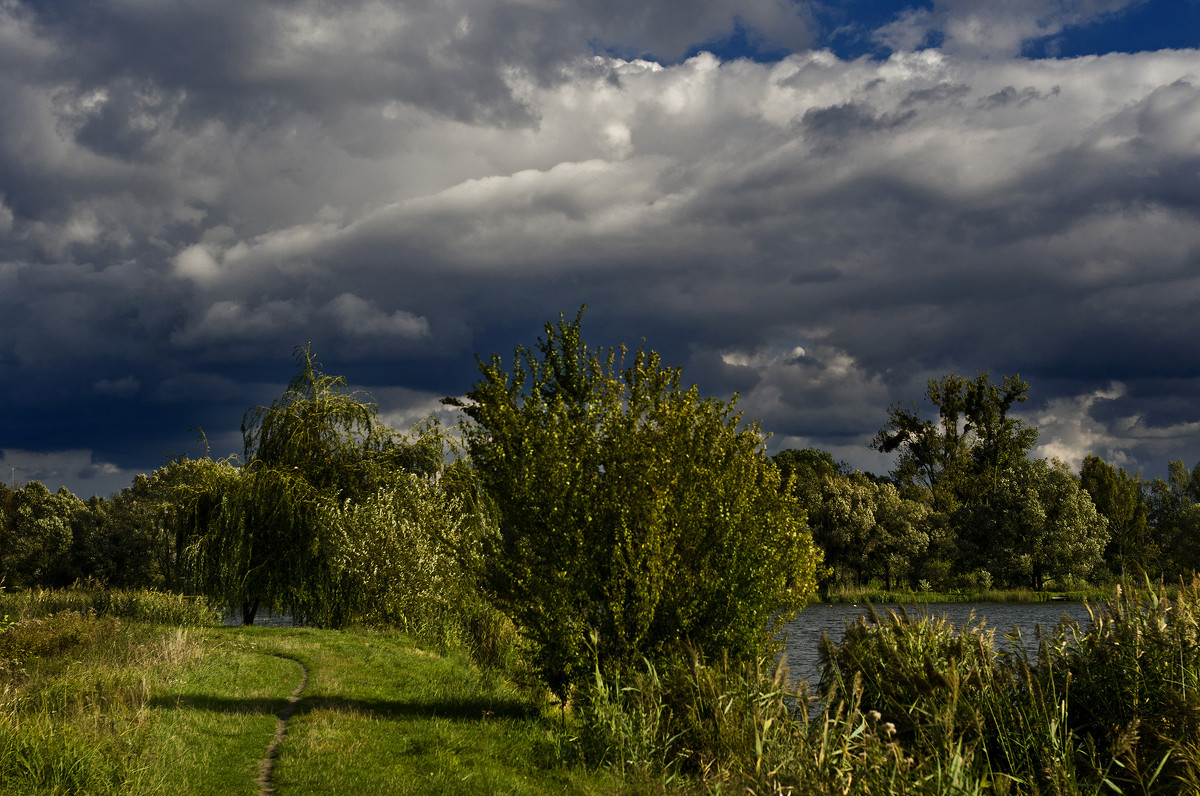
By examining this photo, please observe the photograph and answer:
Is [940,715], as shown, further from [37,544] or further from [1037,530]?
[37,544]

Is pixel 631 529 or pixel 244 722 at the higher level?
pixel 631 529

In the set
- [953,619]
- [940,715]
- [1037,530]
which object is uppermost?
[1037,530]

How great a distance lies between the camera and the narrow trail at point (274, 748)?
10.4 meters

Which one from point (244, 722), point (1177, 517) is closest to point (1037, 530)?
point (1177, 517)

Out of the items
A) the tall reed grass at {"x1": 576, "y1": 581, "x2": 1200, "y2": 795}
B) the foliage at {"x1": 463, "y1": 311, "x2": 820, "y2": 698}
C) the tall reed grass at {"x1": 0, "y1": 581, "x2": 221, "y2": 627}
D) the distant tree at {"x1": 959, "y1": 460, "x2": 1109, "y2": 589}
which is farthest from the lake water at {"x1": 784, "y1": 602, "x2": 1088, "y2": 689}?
the tall reed grass at {"x1": 0, "y1": 581, "x2": 221, "y2": 627}

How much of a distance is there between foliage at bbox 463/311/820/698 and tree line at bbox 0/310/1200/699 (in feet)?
0.13

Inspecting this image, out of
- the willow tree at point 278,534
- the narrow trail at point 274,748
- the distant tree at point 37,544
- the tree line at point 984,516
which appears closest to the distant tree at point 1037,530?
the tree line at point 984,516

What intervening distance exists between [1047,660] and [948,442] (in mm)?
59843

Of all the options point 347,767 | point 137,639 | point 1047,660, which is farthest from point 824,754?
point 137,639

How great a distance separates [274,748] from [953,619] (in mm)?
36433

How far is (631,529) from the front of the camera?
14.0m

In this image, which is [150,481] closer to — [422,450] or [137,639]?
[422,450]

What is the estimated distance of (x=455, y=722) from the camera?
13953 millimetres

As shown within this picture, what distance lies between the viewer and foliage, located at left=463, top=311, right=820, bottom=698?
13.7 m
